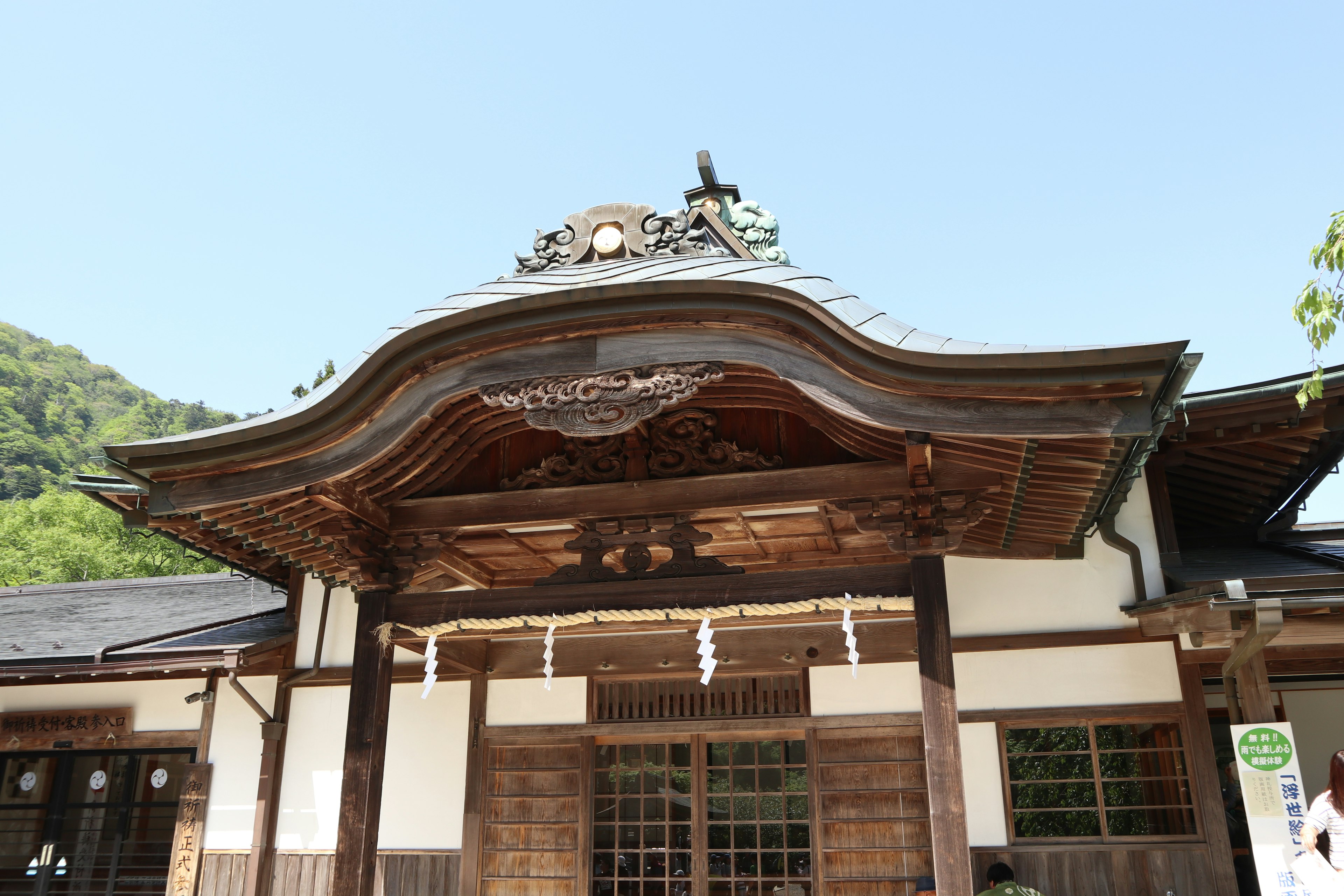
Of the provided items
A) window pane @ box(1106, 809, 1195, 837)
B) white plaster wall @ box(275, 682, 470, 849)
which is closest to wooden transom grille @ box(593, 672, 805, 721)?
white plaster wall @ box(275, 682, 470, 849)

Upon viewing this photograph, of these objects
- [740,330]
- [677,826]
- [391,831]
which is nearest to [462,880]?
[391,831]

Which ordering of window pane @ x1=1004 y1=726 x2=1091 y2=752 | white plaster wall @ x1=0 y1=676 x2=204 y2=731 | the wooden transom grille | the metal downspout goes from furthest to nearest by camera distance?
white plaster wall @ x1=0 y1=676 x2=204 y2=731 < the wooden transom grille < window pane @ x1=1004 y1=726 x2=1091 y2=752 < the metal downspout

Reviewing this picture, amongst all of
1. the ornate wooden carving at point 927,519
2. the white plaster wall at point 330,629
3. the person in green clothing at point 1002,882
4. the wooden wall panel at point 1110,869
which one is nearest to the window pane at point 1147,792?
the wooden wall panel at point 1110,869

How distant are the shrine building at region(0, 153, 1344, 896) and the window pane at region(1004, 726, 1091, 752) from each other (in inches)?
1.2

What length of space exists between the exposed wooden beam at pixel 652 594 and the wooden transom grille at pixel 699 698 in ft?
8.22

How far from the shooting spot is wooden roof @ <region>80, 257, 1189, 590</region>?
4805 millimetres

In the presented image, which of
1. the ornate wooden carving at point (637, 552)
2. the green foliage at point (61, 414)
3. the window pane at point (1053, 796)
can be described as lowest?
the window pane at point (1053, 796)

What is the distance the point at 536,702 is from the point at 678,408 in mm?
3731

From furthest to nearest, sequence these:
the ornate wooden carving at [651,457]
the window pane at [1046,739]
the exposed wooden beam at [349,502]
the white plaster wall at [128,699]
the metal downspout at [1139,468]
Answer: the white plaster wall at [128,699], the window pane at [1046,739], the ornate wooden carving at [651,457], the exposed wooden beam at [349,502], the metal downspout at [1139,468]

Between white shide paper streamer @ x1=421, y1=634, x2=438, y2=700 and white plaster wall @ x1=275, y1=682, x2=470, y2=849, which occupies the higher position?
white shide paper streamer @ x1=421, y1=634, x2=438, y2=700

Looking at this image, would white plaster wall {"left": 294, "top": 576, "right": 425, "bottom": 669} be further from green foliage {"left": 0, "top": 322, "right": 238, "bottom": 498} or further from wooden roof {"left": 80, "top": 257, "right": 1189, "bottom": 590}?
green foliage {"left": 0, "top": 322, "right": 238, "bottom": 498}

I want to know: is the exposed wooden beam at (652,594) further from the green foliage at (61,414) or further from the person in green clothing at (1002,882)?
the green foliage at (61,414)

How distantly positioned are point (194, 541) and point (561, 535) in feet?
11.2

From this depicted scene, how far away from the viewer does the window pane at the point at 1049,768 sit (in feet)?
23.9
